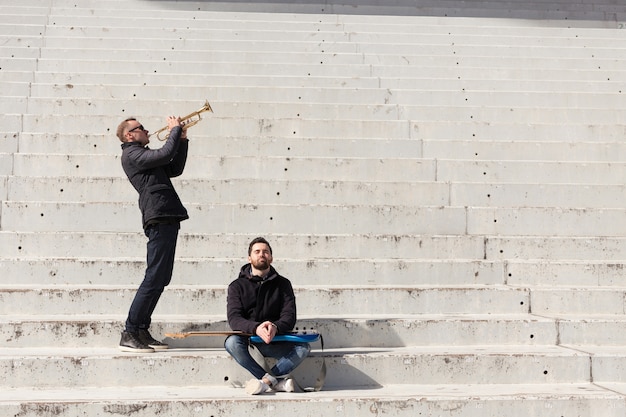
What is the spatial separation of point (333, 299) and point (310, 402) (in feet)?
4.21

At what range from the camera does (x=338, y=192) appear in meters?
6.95

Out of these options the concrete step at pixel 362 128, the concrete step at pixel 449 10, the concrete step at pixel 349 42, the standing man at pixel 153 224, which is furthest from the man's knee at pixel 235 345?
the concrete step at pixel 449 10

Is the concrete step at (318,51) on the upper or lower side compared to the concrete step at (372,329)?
upper

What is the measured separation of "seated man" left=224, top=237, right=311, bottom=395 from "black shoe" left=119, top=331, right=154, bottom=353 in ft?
1.69

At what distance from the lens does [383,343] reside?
210 inches

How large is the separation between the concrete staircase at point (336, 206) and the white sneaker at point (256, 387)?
0.24 feet

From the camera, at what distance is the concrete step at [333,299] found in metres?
5.47

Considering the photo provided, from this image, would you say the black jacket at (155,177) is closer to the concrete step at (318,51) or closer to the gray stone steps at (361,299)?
the gray stone steps at (361,299)

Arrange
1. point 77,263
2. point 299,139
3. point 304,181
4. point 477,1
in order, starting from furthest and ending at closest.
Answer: point 477,1 < point 299,139 < point 304,181 < point 77,263

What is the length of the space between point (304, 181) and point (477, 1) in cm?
630

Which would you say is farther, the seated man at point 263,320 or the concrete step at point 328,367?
the concrete step at point 328,367

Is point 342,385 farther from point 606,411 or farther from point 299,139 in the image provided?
point 299,139

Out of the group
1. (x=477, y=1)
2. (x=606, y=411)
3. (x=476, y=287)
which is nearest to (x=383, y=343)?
(x=476, y=287)

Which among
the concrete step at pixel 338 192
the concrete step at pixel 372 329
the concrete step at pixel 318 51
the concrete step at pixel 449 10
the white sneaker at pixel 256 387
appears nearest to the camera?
the white sneaker at pixel 256 387
